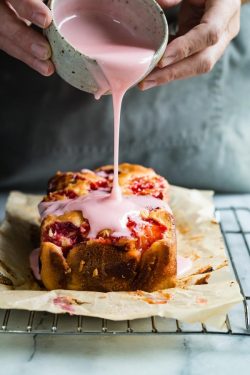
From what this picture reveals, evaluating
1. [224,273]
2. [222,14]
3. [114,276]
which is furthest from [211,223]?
[222,14]

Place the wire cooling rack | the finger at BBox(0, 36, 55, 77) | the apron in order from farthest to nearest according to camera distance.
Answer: the apron < the finger at BBox(0, 36, 55, 77) < the wire cooling rack

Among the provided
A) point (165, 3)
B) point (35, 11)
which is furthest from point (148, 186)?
point (35, 11)

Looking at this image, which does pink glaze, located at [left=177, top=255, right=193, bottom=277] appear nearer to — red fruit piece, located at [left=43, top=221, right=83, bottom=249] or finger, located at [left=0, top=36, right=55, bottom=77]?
red fruit piece, located at [left=43, top=221, right=83, bottom=249]

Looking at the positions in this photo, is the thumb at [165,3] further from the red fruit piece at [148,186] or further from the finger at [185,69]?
the red fruit piece at [148,186]

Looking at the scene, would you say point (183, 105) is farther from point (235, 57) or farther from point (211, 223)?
point (211, 223)

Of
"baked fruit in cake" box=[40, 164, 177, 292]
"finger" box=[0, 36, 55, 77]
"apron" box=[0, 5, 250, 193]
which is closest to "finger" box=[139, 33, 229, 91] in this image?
"finger" box=[0, 36, 55, 77]

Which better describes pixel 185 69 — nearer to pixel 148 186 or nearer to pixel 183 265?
pixel 148 186
